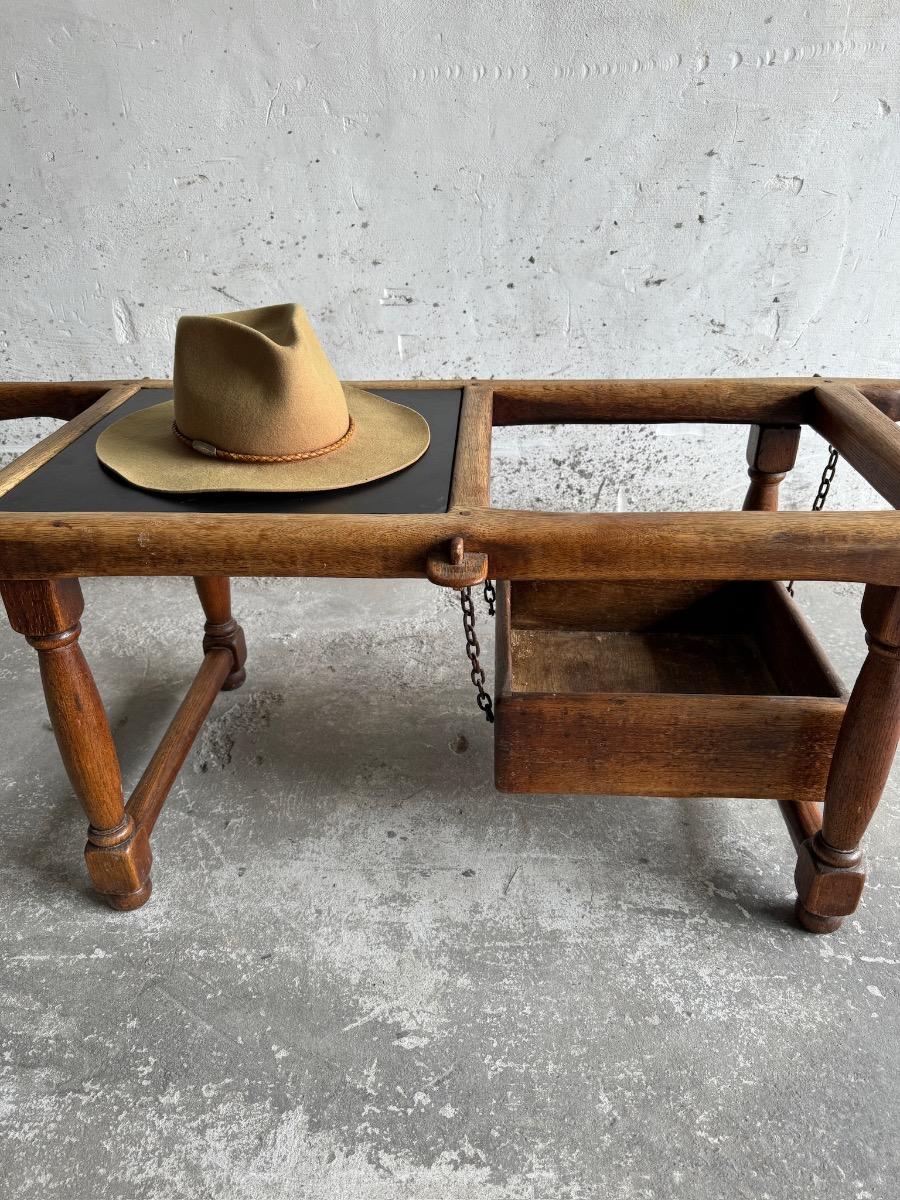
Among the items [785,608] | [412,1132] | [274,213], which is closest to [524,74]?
[274,213]

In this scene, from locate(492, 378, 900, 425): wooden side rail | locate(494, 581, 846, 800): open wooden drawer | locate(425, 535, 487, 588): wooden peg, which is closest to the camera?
locate(425, 535, 487, 588): wooden peg

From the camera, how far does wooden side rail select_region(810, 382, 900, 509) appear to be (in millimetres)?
1431

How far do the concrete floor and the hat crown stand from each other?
0.85m

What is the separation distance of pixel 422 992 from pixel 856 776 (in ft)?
2.66

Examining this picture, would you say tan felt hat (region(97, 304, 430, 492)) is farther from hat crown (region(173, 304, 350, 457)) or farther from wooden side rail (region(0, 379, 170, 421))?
wooden side rail (region(0, 379, 170, 421))

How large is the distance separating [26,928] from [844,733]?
1494 mm

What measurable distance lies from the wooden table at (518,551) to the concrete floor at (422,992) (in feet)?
0.47

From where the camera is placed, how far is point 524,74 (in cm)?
234

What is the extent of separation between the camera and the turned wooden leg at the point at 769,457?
183 cm

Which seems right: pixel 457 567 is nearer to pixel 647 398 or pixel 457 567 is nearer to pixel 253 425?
pixel 253 425

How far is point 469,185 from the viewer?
8.14 feet

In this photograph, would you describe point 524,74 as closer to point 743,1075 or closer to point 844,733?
point 844,733

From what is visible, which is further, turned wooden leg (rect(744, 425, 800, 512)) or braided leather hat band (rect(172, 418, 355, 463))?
turned wooden leg (rect(744, 425, 800, 512))

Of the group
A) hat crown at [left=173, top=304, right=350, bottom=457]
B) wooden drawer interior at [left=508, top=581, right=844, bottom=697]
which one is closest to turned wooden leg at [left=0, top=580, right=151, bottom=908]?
hat crown at [left=173, top=304, right=350, bottom=457]
